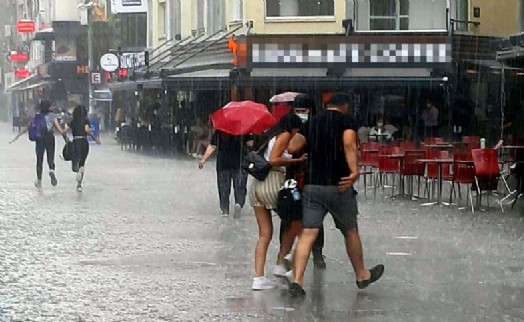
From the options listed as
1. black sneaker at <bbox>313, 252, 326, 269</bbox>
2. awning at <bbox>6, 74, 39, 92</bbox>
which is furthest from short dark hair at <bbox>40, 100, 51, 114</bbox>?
awning at <bbox>6, 74, 39, 92</bbox>

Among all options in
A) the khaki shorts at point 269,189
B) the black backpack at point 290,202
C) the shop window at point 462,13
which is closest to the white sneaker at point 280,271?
the black backpack at point 290,202

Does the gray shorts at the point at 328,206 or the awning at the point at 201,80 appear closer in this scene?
the gray shorts at the point at 328,206

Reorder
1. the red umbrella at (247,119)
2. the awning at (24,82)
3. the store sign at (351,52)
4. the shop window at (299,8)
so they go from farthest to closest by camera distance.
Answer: the awning at (24,82) → the shop window at (299,8) → the store sign at (351,52) → the red umbrella at (247,119)

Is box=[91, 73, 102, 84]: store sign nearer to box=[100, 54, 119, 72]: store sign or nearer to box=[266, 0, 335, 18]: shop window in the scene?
box=[100, 54, 119, 72]: store sign

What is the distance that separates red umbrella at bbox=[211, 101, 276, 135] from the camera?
43.4ft

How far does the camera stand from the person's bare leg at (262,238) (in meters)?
11.1

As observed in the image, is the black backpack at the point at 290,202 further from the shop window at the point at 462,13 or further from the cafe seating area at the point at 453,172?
the shop window at the point at 462,13

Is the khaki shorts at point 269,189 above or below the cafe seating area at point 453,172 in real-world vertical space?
above

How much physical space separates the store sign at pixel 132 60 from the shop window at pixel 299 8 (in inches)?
425

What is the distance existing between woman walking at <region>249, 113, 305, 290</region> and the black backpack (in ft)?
0.33

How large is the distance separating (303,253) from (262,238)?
2.54 ft

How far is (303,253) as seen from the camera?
10508mm

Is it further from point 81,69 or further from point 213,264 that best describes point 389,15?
point 81,69

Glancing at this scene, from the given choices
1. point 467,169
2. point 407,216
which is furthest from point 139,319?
point 467,169
